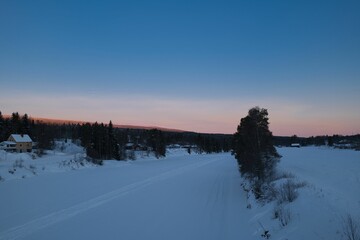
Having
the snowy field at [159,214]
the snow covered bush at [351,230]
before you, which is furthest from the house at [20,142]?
the snow covered bush at [351,230]

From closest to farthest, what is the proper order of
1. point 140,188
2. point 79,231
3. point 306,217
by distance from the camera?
1. point 306,217
2. point 79,231
3. point 140,188

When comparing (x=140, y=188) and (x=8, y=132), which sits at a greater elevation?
(x=8, y=132)

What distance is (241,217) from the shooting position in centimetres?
1381

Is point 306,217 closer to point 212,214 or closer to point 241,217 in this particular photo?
point 241,217

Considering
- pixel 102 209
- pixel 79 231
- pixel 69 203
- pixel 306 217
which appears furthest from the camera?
pixel 69 203

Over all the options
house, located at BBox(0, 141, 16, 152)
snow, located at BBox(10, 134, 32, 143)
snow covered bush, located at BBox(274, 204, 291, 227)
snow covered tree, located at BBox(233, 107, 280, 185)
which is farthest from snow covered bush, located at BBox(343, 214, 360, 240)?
snow, located at BBox(10, 134, 32, 143)

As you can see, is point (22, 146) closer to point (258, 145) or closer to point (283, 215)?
point (258, 145)

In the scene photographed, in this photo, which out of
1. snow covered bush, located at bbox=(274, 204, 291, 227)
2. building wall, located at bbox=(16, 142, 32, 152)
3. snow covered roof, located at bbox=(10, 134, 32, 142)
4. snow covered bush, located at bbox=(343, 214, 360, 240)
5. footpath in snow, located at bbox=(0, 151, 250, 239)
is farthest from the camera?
snow covered roof, located at bbox=(10, 134, 32, 142)

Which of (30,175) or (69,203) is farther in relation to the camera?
(30,175)

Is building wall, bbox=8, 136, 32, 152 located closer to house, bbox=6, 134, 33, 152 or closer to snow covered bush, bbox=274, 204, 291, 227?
house, bbox=6, 134, 33, 152

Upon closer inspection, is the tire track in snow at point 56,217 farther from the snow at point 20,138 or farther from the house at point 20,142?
the snow at point 20,138

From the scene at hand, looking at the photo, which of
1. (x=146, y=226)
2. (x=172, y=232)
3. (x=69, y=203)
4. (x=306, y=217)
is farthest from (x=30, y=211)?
(x=306, y=217)

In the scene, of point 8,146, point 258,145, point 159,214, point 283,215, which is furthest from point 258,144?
point 8,146

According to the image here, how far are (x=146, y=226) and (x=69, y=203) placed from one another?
241 inches
